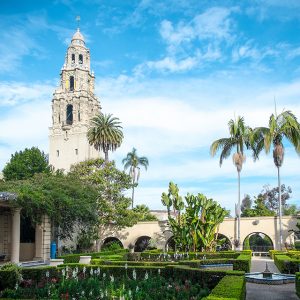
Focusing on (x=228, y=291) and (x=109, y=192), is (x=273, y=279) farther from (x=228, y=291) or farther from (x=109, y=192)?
(x=109, y=192)

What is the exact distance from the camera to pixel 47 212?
29328 mm

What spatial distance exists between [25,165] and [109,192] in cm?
1391

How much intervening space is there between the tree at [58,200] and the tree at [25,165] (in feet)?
46.1

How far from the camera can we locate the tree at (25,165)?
49531 millimetres

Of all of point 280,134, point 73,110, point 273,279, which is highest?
point 73,110

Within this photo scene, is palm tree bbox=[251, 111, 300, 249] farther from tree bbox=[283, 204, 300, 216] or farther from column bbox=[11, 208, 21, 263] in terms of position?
tree bbox=[283, 204, 300, 216]

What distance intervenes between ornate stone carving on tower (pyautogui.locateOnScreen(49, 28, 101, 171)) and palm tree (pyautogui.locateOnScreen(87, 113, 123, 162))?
8429 millimetres

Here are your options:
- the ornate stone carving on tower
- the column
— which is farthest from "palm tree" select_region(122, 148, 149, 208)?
the column

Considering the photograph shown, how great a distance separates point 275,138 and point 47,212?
22405 millimetres

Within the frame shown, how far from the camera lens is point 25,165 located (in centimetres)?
5041

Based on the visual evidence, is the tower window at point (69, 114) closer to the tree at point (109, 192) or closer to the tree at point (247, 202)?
the tree at point (109, 192)

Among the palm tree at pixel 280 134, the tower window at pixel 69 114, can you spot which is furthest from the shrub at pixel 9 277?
the tower window at pixel 69 114

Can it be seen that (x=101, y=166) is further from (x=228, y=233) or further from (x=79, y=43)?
(x=79, y=43)

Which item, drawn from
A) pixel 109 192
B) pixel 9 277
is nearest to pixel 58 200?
pixel 109 192
